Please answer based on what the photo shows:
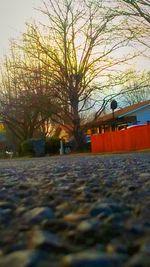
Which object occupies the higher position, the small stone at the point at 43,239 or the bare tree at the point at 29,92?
the bare tree at the point at 29,92

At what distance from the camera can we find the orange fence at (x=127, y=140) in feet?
72.5

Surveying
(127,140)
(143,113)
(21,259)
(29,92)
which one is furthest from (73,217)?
(143,113)

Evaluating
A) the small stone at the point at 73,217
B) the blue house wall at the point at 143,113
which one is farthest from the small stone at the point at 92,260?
the blue house wall at the point at 143,113

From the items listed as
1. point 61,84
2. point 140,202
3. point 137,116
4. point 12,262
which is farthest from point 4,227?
point 137,116

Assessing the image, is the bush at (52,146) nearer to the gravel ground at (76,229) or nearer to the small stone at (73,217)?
the gravel ground at (76,229)

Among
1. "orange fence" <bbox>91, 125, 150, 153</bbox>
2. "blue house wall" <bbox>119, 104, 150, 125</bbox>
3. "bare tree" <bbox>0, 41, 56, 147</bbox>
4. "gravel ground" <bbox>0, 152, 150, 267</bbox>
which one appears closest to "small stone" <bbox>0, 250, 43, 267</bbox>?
"gravel ground" <bbox>0, 152, 150, 267</bbox>

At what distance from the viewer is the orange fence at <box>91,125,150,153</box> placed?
22.1 meters

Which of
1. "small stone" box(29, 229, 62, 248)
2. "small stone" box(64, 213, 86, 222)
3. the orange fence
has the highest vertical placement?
the orange fence

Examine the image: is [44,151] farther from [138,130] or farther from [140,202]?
[140,202]

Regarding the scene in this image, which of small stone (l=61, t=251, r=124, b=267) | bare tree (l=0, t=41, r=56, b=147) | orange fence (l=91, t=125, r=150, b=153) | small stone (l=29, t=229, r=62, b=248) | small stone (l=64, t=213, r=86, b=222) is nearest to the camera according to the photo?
small stone (l=61, t=251, r=124, b=267)

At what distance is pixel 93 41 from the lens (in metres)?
33.6

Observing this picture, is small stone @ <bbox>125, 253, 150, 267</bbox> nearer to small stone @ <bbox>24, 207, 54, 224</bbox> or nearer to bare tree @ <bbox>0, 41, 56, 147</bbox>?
small stone @ <bbox>24, 207, 54, 224</bbox>

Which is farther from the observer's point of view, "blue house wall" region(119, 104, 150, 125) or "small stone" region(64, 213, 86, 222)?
"blue house wall" region(119, 104, 150, 125)

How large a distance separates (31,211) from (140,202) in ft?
2.27
